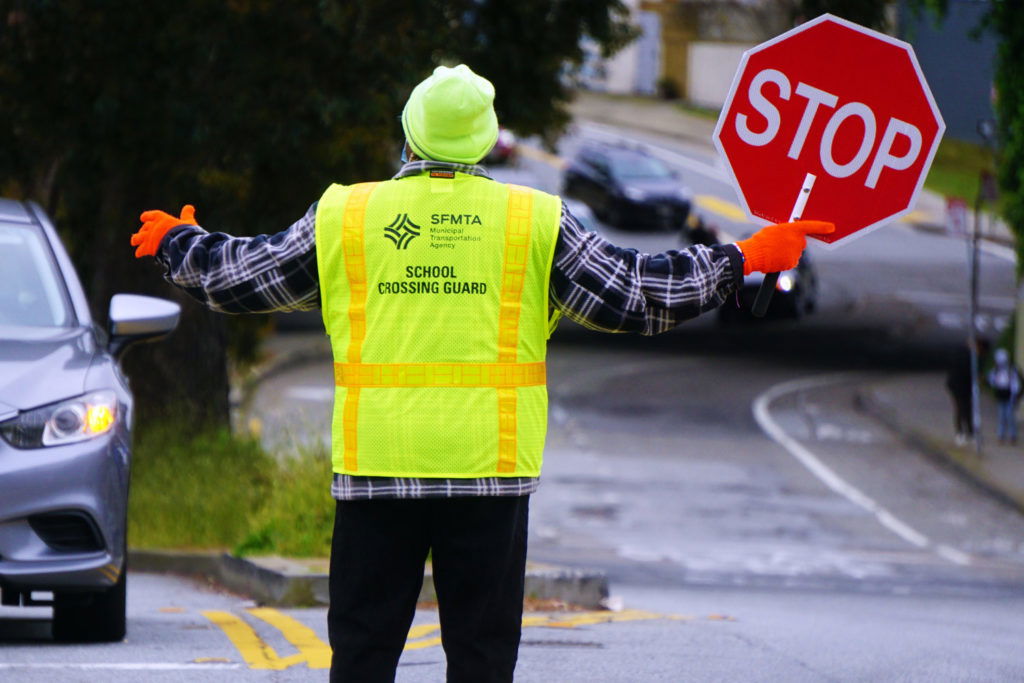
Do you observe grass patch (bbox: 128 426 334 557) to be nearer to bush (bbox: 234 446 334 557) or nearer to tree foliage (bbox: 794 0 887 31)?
bush (bbox: 234 446 334 557)

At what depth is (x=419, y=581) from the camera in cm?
394

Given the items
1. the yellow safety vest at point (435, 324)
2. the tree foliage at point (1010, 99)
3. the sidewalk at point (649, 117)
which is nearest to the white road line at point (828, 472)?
the tree foliage at point (1010, 99)

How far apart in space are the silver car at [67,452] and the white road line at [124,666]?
0.28 m

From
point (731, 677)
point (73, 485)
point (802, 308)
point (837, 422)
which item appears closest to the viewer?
point (731, 677)

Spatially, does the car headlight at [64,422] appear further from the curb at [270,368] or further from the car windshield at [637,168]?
the car windshield at [637,168]

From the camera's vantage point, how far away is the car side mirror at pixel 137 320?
6.71m

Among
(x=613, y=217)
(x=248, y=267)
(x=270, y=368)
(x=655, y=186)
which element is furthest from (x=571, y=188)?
(x=248, y=267)

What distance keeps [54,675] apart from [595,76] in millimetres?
9567

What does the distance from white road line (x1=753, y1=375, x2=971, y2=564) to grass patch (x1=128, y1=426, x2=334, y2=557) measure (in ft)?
24.3

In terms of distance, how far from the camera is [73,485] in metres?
6.10

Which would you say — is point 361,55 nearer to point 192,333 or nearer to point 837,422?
point 192,333

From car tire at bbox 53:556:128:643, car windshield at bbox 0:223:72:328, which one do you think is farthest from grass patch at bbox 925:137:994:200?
car tire at bbox 53:556:128:643

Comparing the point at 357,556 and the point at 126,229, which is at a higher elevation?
the point at 357,556

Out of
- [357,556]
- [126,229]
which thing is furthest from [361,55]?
[357,556]
